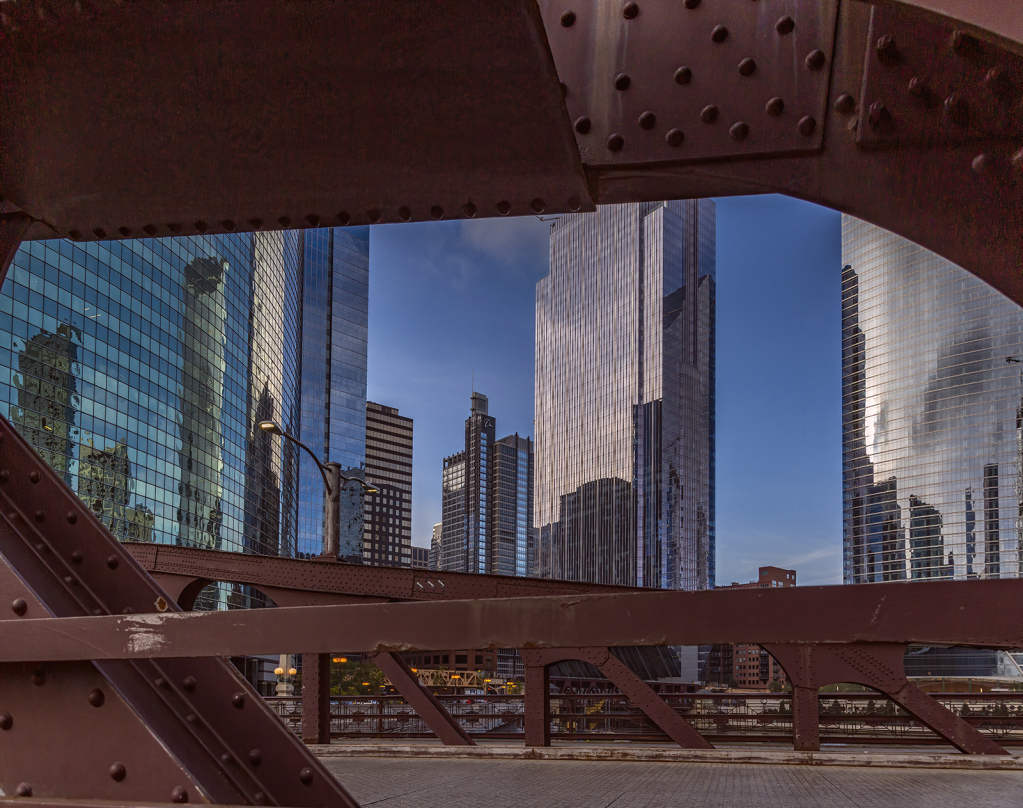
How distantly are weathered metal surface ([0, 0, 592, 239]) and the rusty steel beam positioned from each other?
6.24ft

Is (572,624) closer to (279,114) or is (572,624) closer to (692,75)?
(692,75)

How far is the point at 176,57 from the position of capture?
3139mm

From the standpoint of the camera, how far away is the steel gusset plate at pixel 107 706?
2.98 m

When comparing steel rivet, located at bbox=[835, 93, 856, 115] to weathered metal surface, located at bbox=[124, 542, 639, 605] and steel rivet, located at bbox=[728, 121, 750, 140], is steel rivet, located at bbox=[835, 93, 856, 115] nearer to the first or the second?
steel rivet, located at bbox=[728, 121, 750, 140]

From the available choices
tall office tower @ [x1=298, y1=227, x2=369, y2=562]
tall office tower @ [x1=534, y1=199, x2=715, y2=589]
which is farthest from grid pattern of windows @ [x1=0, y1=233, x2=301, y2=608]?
tall office tower @ [x1=534, y1=199, x2=715, y2=589]

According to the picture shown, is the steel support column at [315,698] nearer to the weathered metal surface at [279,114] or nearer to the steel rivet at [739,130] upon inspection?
the weathered metal surface at [279,114]

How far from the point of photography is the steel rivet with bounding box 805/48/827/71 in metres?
3.05

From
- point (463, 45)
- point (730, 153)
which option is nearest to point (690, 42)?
point (730, 153)

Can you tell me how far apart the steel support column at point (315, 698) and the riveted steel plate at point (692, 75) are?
12.9 m

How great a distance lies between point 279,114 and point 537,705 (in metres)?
12.9

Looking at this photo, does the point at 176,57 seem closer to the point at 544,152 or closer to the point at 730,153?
the point at 544,152

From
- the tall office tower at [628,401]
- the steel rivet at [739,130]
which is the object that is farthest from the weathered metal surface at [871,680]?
the tall office tower at [628,401]

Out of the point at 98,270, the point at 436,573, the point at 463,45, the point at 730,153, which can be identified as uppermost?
the point at 98,270

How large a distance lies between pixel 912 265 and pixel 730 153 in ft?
496
